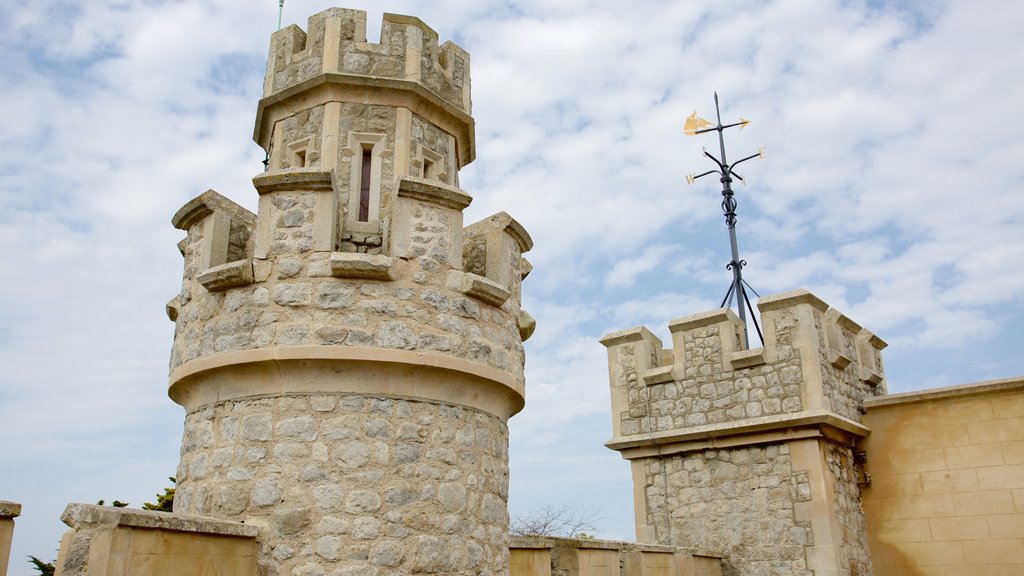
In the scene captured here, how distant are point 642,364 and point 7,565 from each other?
7820 millimetres

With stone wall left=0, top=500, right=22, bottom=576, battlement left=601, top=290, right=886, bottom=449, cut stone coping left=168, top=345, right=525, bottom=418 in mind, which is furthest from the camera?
battlement left=601, top=290, right=886, bottom=449

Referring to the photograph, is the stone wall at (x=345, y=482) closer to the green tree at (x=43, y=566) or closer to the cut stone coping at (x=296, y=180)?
the cut stone coping at (x=296, y=180)

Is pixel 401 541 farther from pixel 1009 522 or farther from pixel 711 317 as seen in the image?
pixel 1009 522

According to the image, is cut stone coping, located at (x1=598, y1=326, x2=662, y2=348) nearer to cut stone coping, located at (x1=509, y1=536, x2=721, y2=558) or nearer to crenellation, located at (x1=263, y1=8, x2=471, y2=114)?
cut stone coping, located at (x1=509, y1=536, x2=721, y2=558)

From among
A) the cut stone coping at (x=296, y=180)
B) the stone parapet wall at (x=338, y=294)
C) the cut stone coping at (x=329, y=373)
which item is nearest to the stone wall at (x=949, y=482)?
the stone parapet wall at (x=338, y=294)

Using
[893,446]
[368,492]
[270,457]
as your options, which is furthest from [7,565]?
[893,446]

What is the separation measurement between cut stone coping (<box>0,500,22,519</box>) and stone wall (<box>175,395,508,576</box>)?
1050 mm

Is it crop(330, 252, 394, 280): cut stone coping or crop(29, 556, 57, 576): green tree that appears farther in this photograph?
crop(29, 556, 57, 576): green tree

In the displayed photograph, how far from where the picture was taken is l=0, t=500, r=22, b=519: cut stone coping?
11.4ft

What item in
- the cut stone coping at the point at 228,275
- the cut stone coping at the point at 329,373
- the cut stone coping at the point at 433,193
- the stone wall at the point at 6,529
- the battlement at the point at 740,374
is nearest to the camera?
the stone wall at the point at 6,529

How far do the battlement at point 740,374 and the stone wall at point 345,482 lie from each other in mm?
5403

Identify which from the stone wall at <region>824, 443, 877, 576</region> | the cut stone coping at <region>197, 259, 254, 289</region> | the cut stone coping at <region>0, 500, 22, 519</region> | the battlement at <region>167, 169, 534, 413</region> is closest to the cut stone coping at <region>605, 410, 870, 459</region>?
the stone wall at <region>824, 443, 877, 576</region>

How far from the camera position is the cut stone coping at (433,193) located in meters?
4.82

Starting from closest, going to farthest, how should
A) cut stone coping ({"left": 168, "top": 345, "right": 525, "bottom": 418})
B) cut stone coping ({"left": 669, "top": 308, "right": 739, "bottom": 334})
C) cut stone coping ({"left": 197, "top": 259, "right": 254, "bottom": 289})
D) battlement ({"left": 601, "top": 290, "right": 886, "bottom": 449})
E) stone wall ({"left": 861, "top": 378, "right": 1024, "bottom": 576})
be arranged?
cut stone coping ({"left": 168, "top": 345, "right": 525, "bottom": 418}), cut stone coping ({"left": 197, "top": 259, "right": 254, "bottom": 289}), stone wall ({"left": 861, "top": 378, "right": 1024, "bottom": 576}), battlement ({"left": 601, "top": 290, "right": 886, "bottom": 449}), cut stone coping ({"left": 669, "top": 308, "right": 739, "bottom": 334})
